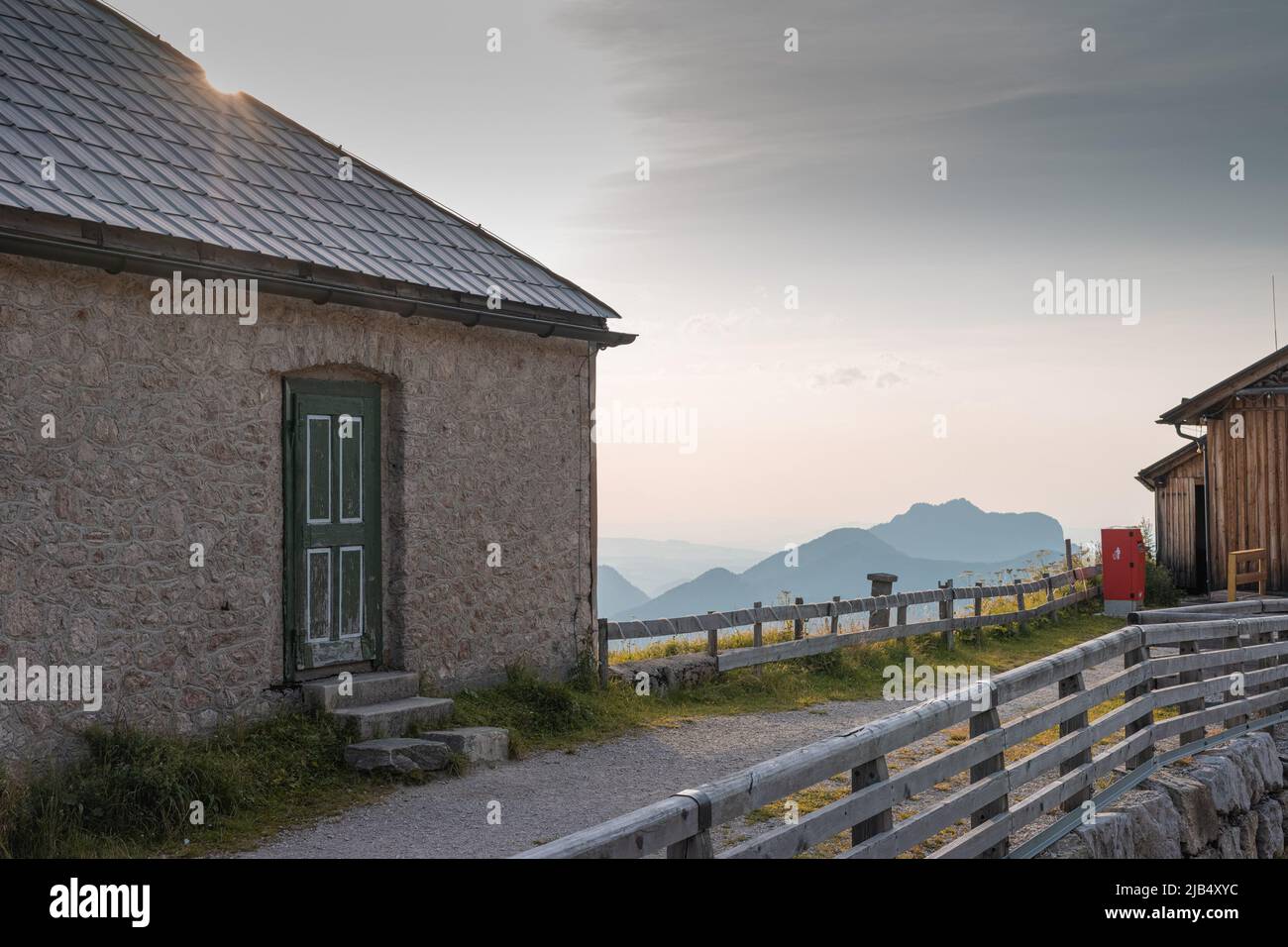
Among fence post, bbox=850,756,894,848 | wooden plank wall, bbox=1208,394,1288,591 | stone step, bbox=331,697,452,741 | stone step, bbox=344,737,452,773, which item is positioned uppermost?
wooden plank wall, bbox=1208,394,1288,591

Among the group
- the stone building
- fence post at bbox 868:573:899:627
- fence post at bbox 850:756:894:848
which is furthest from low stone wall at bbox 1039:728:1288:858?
fence post at bbox 868:573:899:627

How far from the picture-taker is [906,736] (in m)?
5.50

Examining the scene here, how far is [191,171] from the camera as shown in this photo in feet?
30.8

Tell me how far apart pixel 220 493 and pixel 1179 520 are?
18.7 meters

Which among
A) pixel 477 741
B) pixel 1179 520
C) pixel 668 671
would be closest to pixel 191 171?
pixel 477 741

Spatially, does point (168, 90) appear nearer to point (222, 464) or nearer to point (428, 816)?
point (222, 464)

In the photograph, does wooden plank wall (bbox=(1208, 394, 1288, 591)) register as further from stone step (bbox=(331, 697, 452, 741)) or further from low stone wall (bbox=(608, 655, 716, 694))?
stone step (bbox=(331, 697, 452, 741))

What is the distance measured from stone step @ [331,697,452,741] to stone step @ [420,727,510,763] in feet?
0.47

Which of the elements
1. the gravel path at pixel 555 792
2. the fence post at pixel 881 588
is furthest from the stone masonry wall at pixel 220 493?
the fence post at pixel 881 588

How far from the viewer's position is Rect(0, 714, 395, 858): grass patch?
6.71m

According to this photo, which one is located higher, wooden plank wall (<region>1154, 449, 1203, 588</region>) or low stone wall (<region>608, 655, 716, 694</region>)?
wooden plank wall (<region>1154, 449, 1203, 588</region>)

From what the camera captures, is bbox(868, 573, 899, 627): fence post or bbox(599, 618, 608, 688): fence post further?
bbox(868, 573, 899, 627): fence post

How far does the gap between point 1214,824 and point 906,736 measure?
392cm

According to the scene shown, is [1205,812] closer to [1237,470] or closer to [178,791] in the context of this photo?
[178,791]
